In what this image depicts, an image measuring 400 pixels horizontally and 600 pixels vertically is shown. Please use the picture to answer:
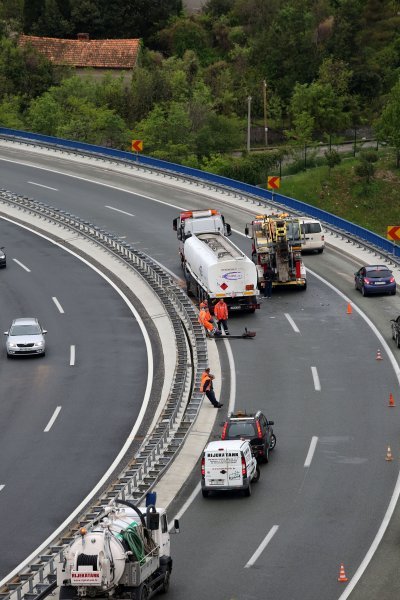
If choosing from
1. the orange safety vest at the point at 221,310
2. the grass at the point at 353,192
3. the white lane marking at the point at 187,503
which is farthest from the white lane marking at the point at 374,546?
the grass at the point at 353,192

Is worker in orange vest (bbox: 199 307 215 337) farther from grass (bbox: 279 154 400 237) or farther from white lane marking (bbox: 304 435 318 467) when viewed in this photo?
grass (bbox: 279 154 400 237)

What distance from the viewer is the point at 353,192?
107 m

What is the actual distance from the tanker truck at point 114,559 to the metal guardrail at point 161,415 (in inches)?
72.3

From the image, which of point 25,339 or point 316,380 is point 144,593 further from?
point 25,339

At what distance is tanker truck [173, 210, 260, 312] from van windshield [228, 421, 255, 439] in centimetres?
1882

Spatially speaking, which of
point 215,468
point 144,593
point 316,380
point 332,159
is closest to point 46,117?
point 332,159

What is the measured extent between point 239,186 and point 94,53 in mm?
55310

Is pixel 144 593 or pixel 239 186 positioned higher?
pixel 239 186

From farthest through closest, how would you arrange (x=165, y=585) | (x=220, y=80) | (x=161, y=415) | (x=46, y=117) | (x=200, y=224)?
(x=220, y=80) → (x=46, y=117) → (x=200, y=224) → (x=161, y=415) → (x=165, y=585)

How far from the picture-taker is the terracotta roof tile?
13900 centimetres

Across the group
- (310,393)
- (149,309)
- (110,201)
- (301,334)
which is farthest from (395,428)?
(110,201)

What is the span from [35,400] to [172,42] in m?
103

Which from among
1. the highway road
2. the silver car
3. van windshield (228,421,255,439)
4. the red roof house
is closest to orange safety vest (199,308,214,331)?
the highway road

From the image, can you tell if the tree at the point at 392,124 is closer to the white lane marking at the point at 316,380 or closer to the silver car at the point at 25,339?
the silver car at the point at 25,339
